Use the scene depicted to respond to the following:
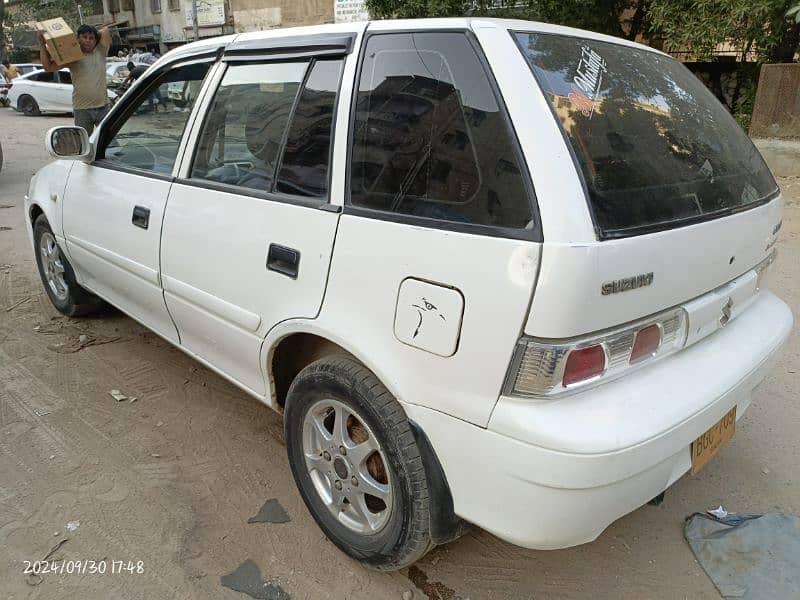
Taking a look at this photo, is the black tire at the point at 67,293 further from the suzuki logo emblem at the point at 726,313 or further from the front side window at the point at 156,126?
the suzuki logo emblem at the point at 726,313

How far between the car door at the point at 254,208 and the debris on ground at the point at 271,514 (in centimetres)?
50

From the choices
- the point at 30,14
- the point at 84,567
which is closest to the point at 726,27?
the point at 84,567

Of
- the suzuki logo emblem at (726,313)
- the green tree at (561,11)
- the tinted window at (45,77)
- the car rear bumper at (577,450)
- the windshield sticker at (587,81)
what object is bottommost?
the car rear bumper at (577,450)

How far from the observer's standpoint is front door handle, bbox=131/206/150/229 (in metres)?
2.84

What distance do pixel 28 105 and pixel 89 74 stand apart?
615 inches

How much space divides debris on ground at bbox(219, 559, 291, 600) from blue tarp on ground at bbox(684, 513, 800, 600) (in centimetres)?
154

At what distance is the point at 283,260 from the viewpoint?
2.14 m

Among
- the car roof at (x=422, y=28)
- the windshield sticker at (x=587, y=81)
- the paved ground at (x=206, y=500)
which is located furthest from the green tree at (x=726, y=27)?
the windshield sticker at (x=587, y=81)

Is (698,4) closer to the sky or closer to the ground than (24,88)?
closer to the sky

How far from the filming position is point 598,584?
214 cm

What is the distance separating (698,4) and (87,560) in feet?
29.4

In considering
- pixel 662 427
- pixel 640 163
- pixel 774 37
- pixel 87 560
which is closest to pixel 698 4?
pixel 774 37

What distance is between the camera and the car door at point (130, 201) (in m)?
2.83

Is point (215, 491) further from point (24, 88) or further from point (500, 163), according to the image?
point (24, 88)
